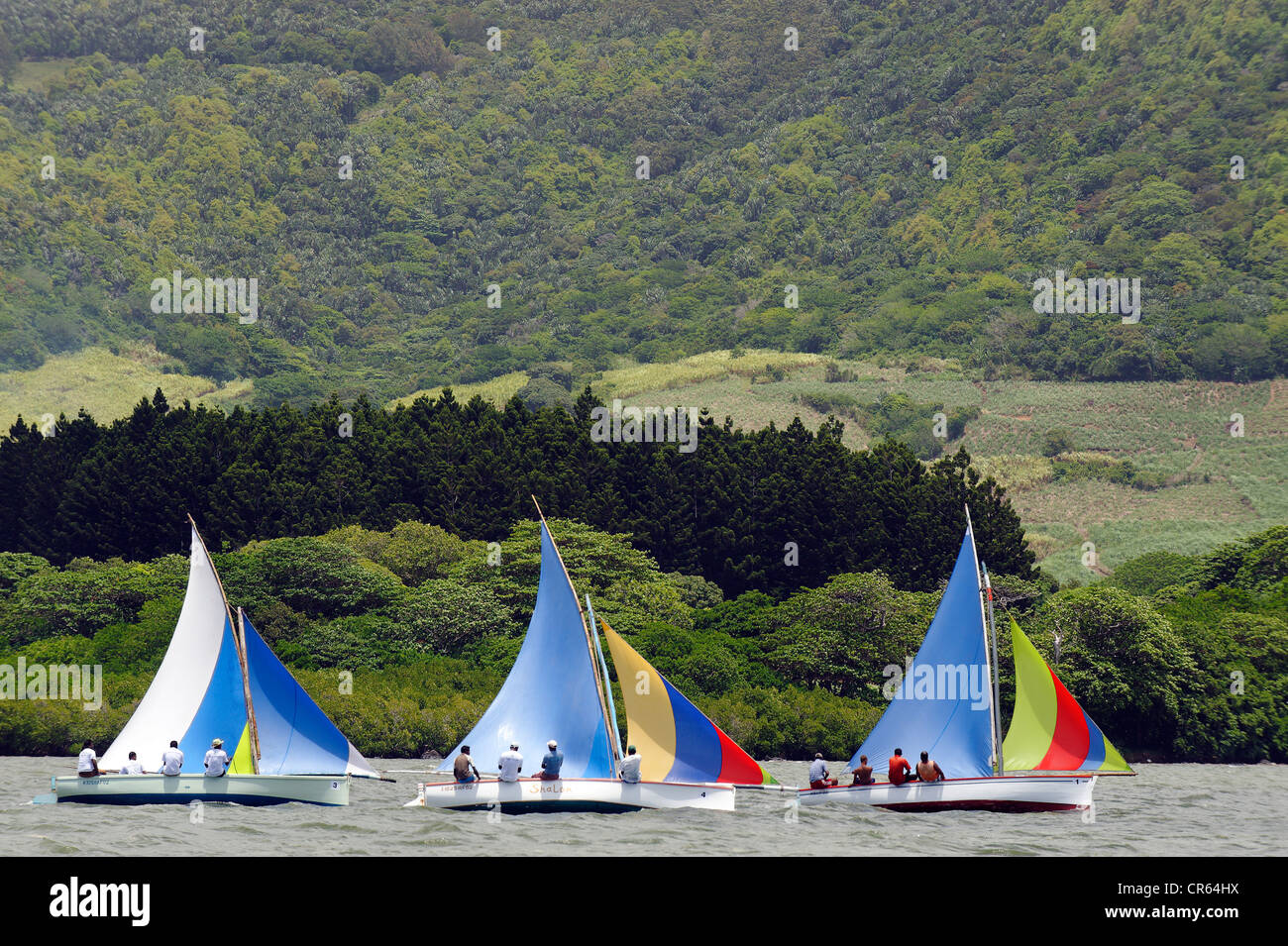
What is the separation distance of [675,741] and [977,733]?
7860 millimetres

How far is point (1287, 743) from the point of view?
70.4 m

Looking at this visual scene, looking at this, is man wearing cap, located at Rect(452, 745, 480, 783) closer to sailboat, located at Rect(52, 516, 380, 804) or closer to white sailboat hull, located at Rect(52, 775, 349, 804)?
sailboat, located at Rect(52, 516, 380, 804)

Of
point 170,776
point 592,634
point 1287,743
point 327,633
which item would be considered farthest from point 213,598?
point 1287,743

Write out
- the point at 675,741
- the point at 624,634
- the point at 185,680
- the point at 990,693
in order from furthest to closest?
the point at 624,634
the point at 990,693
the point at 185,680
the point at 675,741

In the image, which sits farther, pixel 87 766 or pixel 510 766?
pixel 87 766

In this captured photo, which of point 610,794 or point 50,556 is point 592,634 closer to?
point 610,794

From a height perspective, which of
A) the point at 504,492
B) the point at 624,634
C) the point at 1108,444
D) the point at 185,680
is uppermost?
the point at 1108,444

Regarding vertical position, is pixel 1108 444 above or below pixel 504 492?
above

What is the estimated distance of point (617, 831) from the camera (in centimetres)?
4044

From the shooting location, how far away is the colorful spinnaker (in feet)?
139

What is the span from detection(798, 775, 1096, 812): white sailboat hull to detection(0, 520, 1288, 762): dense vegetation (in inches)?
816

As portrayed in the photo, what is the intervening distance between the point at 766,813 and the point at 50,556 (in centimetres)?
5618

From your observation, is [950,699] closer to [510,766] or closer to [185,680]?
[510,766]

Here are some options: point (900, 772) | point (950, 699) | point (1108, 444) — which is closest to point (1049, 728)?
point (950, 699)
